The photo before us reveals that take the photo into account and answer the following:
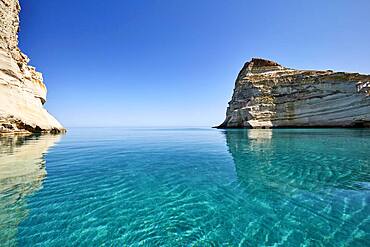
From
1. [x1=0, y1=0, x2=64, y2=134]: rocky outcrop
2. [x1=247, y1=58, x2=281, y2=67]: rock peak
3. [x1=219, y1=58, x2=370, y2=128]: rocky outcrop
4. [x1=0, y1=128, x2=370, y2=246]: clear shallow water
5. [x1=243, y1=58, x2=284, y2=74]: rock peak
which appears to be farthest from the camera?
[x1=247, y1=58, x2=281, y2=67]: rock peak

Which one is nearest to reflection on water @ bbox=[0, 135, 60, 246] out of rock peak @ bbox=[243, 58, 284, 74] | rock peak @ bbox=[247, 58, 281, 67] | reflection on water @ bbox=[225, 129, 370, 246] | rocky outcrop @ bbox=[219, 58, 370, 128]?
reflection on water @ bbox=[225, 129, 370, 246]

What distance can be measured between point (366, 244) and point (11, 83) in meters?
38.9

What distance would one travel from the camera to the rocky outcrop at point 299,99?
147 ft

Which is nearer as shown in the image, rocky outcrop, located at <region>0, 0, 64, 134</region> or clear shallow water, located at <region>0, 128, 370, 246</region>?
clear shallow water, located at <region>0, 128, 370, 246</region>

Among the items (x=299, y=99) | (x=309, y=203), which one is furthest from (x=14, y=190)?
(x=299, y=99)

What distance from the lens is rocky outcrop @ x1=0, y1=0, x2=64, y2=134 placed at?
25.9 metres

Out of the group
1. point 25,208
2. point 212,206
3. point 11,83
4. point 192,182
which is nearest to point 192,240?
point 212,206

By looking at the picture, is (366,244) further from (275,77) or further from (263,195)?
(275,77)


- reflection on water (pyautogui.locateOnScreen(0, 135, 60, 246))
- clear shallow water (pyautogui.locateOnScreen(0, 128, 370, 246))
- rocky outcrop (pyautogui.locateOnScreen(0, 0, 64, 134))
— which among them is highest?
rocky outcrop (pyautogui.locateOnScreen(0, 0, 64, 134))

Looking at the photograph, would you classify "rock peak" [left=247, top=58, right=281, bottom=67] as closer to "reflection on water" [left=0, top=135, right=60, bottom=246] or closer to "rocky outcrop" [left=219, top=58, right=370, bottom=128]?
"rocky outcrop" [left=219, top=58, right=370, bottom=128]

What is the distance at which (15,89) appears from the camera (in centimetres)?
2812

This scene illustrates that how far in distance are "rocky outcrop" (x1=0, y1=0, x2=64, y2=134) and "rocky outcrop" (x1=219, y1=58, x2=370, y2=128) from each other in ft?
160

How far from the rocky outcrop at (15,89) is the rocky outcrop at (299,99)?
160ft

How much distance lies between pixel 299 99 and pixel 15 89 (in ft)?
203
